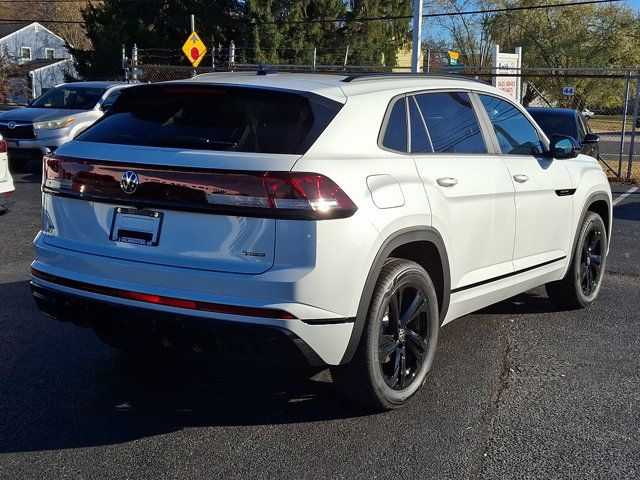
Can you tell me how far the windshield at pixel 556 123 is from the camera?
42.8 ft

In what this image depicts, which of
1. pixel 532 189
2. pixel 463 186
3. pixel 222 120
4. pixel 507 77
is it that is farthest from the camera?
pixel 507 77

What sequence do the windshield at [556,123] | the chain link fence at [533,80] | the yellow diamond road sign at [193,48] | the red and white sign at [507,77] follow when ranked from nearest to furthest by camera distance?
the windshield at [556,123]
the red and white sign at [507,77]
the yellow diamond road sign at [193,48]
the chain link fence at [533,80]

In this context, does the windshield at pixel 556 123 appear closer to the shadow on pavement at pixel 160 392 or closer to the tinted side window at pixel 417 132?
the shadow on pavement at pixel 160 392

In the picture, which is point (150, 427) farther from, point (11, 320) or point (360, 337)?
point (11, 320)

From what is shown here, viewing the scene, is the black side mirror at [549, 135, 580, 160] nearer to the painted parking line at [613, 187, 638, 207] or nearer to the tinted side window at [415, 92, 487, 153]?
the tinted side window at [415, 92, 487, 153]

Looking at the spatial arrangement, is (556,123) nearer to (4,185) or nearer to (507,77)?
(507,77)

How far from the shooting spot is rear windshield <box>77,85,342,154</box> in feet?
12.9

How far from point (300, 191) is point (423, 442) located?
1399 mm

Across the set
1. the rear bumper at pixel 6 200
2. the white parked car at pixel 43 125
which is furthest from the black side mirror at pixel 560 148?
the white parked car at pixel 43 125

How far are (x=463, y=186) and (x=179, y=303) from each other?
188 cm

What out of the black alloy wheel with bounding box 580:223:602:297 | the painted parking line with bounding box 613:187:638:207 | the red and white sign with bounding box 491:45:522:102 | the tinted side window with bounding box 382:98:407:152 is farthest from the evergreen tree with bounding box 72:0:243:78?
the tinted side window with bounding box 382:98:407:152

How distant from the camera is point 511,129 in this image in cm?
570

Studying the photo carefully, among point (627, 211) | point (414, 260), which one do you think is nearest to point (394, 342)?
point (414, 260)

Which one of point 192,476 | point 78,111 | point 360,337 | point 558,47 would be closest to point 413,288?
point 360,337
